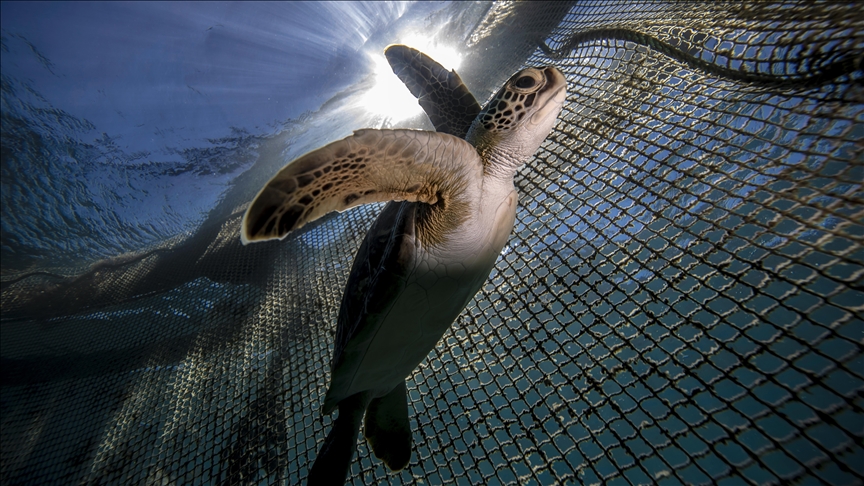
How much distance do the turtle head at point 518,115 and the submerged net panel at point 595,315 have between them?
2.37 ft

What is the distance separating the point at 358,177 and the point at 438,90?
123 cm

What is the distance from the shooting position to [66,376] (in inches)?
154

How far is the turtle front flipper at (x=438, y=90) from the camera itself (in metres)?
1.84

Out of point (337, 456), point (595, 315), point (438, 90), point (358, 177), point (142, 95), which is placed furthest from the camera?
point (142, 95)

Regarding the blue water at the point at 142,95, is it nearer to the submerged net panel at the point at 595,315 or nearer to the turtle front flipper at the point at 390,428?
the submerged net panel at the point at 595,315

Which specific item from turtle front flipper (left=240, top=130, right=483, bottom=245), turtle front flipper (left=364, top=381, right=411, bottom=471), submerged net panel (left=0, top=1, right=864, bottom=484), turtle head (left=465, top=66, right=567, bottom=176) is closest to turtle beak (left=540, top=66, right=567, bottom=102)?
turtle head (left=465, top=66, right=567, bottom=176)

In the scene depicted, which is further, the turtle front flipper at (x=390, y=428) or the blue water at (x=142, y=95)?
the blue water at (x=142, y=95)

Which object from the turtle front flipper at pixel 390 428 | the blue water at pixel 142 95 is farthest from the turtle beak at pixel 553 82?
the blue water at pixel 142 95

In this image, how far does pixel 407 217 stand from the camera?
131 cm

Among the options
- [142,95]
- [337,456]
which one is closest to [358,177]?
[337,456]

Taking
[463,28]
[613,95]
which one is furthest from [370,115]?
[613,95]

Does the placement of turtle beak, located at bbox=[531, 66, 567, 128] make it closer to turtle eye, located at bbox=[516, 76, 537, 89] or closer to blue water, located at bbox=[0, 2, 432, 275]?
turtle eye, located at bbox=[516, 76, 537, 89]

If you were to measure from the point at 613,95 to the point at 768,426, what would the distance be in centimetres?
1146

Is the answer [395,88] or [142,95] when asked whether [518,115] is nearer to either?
[395,88]
